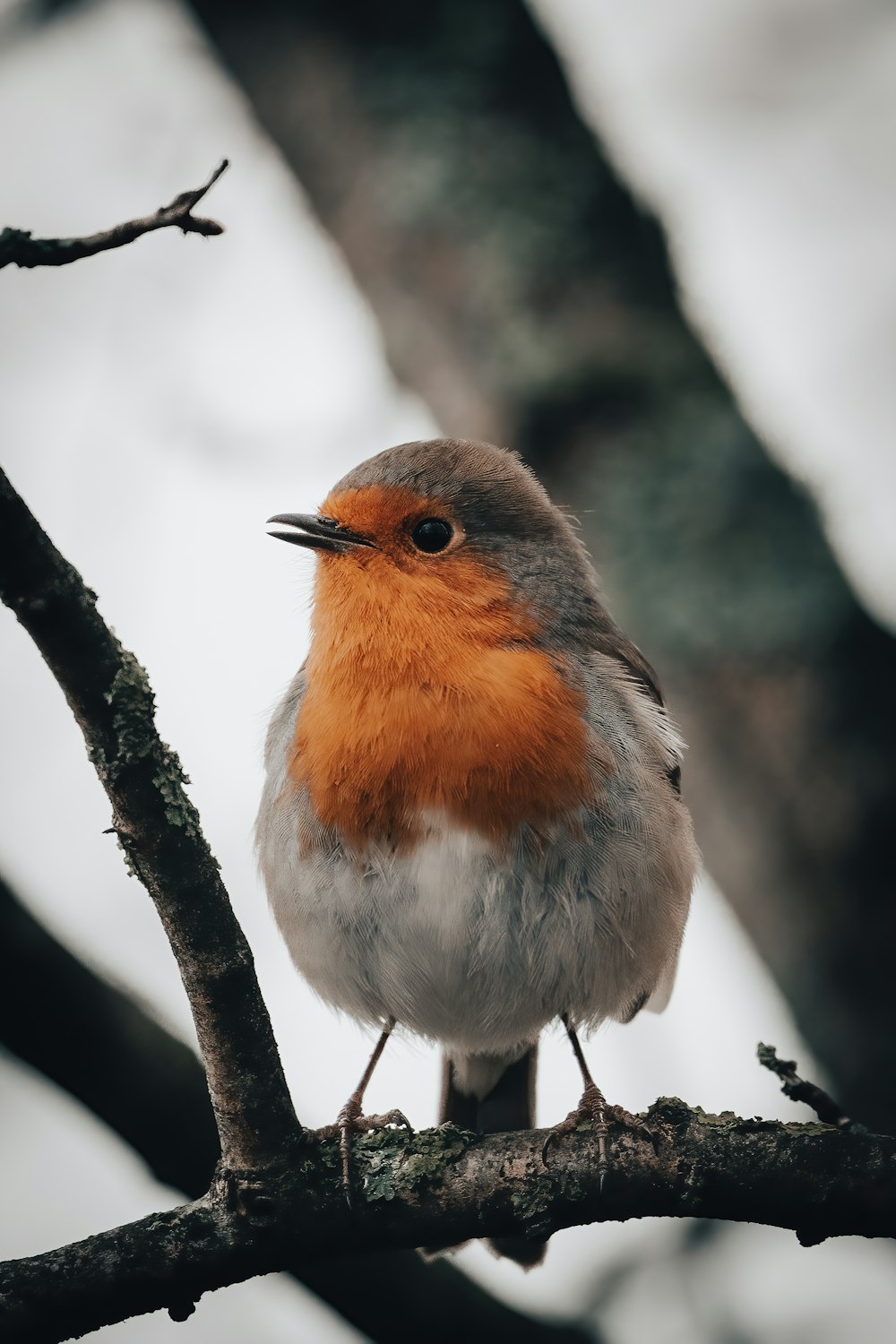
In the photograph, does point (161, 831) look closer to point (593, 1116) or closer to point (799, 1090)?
point (799, 1090)

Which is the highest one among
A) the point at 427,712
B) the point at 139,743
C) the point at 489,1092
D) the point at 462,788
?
the point at 427,712

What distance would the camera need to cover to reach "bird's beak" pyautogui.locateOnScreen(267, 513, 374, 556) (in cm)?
326

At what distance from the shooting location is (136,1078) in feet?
8.99

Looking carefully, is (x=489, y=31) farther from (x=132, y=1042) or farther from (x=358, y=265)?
(x=132, y=1042)

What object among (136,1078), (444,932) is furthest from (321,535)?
(136,1078)

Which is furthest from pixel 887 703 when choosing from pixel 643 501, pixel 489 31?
pixel 489 31

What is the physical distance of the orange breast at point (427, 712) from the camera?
297 cm

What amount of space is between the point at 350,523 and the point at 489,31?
2.09 m

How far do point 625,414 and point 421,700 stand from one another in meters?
1.42

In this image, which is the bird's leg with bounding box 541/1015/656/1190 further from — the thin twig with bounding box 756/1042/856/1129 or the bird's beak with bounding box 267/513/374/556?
the bird's beak with bounding box 267/513/374/556

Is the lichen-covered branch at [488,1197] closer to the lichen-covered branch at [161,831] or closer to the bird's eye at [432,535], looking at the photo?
the lichen-covered branch at [161,831]

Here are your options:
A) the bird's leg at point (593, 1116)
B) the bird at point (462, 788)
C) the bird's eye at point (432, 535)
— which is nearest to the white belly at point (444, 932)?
the bird at point (462, 788)

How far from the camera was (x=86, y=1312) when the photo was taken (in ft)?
6.96

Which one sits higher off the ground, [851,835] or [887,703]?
[887,703]
